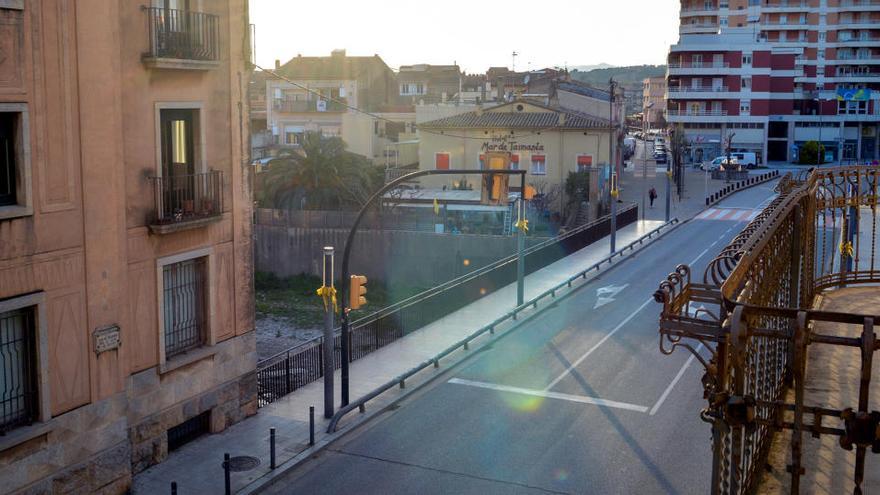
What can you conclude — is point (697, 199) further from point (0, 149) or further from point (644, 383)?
point (0, 149)

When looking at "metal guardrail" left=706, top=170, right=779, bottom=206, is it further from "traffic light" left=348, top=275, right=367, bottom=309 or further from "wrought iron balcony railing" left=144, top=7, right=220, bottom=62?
"wrought iron balcony railing" left=144, top=7, right=220, bottom=62

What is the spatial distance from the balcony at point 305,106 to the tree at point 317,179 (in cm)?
2546

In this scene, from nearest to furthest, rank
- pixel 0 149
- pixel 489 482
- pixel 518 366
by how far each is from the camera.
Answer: pixel 0 149
pixel 489 482
pixel 518 366

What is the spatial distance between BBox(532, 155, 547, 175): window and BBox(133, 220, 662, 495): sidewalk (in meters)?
30.8

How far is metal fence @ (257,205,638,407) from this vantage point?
20.3 metres

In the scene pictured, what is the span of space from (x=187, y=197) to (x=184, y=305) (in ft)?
6.74

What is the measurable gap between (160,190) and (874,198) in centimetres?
1814

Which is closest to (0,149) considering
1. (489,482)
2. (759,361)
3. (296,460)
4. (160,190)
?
(160,190)

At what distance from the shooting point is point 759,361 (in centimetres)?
1048

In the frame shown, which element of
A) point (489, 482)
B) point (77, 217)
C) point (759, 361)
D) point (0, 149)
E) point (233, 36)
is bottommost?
point (489, 482)

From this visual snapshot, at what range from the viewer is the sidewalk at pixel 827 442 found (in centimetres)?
1011

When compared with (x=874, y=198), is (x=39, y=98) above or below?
above

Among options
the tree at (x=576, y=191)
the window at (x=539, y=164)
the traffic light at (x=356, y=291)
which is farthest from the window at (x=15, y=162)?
the window at (x=539, y=164)

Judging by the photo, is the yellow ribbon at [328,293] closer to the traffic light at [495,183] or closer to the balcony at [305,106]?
the traffic light at [495,183]
